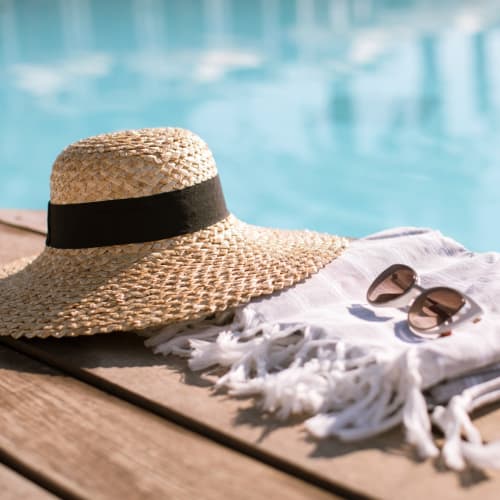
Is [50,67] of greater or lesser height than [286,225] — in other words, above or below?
above

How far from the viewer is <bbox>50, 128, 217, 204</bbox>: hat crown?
55.9 inches

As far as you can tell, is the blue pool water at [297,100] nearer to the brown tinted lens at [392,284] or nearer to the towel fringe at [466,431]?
the brown tinted lens at [392,284]

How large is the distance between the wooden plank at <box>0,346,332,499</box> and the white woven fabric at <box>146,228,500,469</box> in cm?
11

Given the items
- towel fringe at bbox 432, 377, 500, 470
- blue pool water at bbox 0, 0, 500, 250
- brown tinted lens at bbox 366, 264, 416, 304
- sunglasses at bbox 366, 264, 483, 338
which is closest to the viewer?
towel fringe at bbox 432, 377, 500, 470

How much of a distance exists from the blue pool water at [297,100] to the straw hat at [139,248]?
265 centimetres

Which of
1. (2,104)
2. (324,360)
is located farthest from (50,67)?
(324,360)

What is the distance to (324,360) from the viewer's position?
1.12 m

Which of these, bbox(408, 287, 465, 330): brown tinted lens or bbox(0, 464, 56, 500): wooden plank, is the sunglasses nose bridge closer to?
bbox(408, 287, 465, 330): brown tinted lens

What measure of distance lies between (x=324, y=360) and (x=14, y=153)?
461cm

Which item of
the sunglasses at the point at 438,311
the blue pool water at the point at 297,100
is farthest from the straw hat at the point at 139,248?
the blue pool water at the point at 297,100

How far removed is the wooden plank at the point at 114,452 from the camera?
2.96ft

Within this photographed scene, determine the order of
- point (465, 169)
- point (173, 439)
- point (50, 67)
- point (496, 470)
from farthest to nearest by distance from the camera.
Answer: point (50, 67)
point (465, 169)
point (173, 439)
point (496, 470)

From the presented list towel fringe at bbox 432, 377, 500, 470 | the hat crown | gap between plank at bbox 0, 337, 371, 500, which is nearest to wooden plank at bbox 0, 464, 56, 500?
gap between plank at bbox 0, 337, 371, 500

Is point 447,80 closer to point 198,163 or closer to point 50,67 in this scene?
point 50,67
